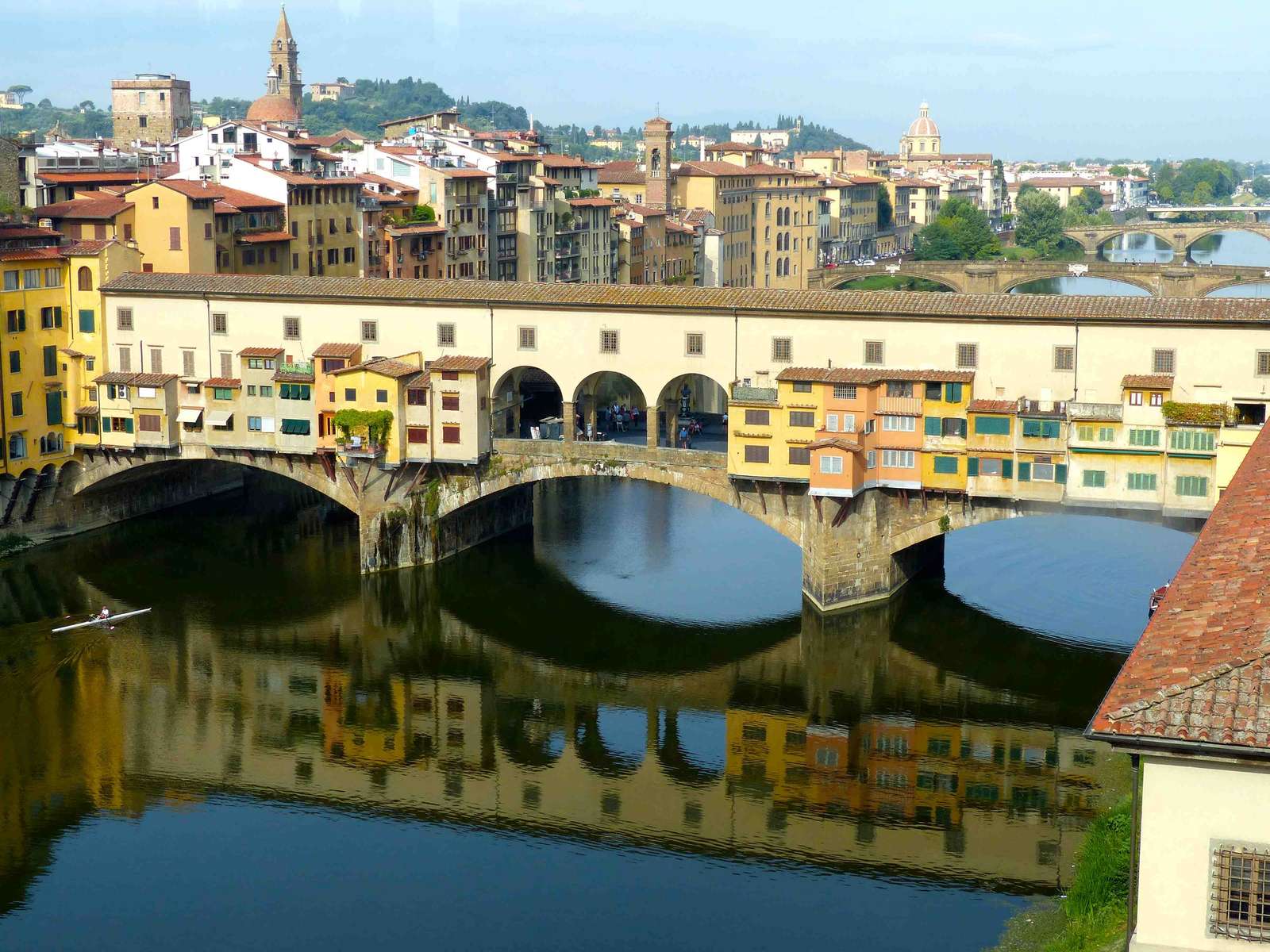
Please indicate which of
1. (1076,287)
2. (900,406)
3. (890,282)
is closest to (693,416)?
(900,406)

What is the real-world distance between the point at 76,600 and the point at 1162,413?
93.7 ft

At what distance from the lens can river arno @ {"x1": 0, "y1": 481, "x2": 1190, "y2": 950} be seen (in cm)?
2706

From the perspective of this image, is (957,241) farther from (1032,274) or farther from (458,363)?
(458,363)

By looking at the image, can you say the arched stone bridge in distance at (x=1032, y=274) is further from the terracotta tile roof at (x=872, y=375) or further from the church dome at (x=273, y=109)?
the terracotta tile roof at (x=872, y=375)

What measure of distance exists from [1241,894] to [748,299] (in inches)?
1198

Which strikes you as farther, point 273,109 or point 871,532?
point 273,109

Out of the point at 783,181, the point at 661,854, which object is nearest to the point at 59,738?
the point at 661,854

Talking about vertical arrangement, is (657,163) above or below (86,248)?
above

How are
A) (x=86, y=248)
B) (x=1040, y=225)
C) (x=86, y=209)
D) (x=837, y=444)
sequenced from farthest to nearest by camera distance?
1. (x=1040, y=225)
2. (x=86, y=209)
3. (x=86, y=248)
4. (x=837, y=444)

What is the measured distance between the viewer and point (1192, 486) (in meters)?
39.8

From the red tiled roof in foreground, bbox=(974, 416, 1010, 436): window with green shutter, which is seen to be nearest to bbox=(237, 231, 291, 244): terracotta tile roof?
bbox=(974, 416, 1010, 436): window with green shutter

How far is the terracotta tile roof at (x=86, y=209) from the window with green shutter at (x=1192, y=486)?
118 feet

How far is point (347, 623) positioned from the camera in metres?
43.7

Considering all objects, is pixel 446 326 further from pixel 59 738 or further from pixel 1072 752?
pixel 1072 752
